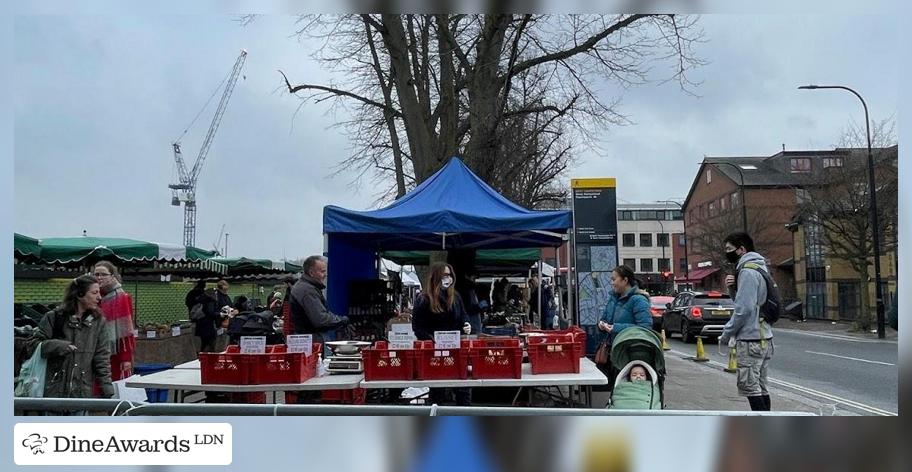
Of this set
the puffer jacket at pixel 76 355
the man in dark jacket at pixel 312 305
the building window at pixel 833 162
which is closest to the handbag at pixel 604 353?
the man in dark jacket at pixel 312 305

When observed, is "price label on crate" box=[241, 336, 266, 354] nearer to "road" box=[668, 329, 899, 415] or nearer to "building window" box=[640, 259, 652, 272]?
"road" box=[668, 329, 899, 415]

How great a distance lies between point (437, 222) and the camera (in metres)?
6.26

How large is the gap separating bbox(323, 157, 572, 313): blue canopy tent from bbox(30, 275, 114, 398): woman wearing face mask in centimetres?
216

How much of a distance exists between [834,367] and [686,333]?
623 cm

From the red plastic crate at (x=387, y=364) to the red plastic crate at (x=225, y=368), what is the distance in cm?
79

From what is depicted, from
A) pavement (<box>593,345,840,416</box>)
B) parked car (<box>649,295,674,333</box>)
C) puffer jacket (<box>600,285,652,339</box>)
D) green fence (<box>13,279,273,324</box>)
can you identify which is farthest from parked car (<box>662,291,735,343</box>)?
green fence (<box>13,279,273,324</box>)

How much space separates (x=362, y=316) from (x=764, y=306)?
510cm

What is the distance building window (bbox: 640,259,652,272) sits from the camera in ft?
218

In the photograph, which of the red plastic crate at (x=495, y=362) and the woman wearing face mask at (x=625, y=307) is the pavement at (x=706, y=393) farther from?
the red plastic crate at (x=495, y=362)

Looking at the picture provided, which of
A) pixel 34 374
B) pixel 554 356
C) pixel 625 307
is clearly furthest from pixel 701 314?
pixel 34 374

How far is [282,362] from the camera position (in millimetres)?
4445

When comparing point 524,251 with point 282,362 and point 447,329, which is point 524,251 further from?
point 282,362

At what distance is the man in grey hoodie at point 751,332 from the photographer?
484cm

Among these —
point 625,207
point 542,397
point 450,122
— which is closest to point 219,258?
point 450,122
